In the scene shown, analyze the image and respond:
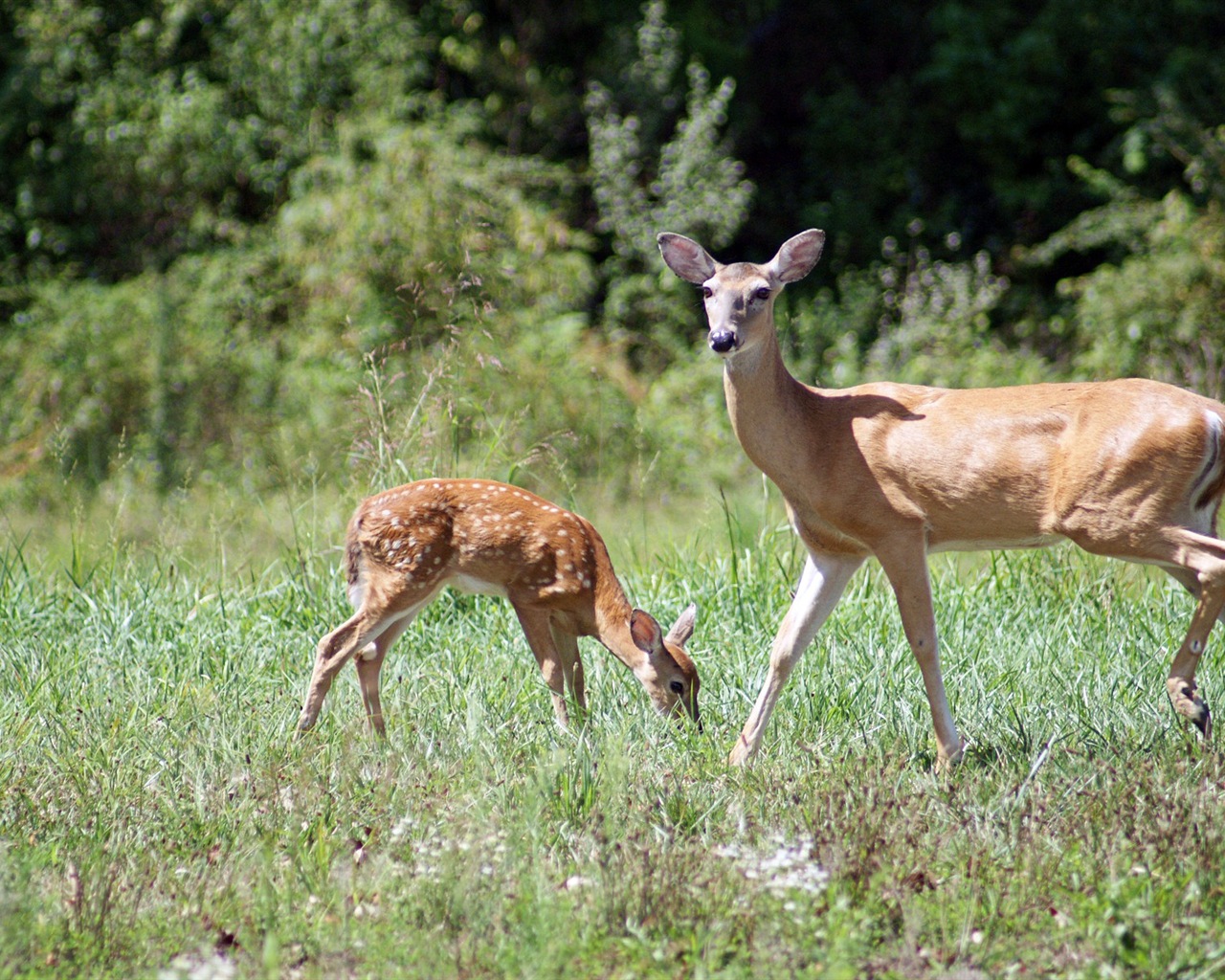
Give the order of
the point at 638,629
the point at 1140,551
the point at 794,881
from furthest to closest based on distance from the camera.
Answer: the point at 638,629
the point at 1140,551
the point at 794,881

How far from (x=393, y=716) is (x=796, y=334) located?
8.81 metres

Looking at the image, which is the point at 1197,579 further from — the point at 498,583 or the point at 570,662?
the point at 498,583

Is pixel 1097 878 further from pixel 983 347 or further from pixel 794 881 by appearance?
pixel 983 347

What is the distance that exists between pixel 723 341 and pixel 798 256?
671 millimetres

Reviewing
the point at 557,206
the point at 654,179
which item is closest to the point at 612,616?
the point at 557,206

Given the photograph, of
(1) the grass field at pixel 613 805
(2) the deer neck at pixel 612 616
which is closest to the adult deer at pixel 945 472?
(1) the grass field at pixel 613 805

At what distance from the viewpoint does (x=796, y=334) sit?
13.2 metres

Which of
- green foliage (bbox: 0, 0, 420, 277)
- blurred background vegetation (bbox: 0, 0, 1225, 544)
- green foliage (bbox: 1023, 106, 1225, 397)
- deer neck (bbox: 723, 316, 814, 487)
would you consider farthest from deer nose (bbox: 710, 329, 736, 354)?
green foliage (bbox: 0, 0, 420, 277)

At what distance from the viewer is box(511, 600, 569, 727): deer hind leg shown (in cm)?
518

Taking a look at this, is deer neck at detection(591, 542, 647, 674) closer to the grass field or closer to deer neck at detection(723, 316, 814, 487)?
the grass field

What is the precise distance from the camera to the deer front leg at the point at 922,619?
4.41m

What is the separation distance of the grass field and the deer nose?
1.22m

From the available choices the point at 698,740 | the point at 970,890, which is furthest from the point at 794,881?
the point at 698,740

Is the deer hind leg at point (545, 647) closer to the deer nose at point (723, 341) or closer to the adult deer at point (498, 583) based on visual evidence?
the adult deer at point (498, 583)
